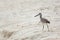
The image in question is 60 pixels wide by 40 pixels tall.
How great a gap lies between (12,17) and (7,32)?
2.23m

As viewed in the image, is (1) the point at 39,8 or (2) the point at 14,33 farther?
(1) the point at 39,8

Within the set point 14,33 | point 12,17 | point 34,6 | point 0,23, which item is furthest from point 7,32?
point 34,6

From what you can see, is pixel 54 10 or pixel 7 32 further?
pixel 54 10

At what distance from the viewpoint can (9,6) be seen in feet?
47.9

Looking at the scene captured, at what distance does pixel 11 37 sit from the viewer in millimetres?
9234

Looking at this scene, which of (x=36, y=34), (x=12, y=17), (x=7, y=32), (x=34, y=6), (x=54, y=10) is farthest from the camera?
(x=34, y=6)

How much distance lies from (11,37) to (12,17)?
274 cm

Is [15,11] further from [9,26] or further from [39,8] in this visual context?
[9,26]

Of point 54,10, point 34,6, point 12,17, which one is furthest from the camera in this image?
point 34,6

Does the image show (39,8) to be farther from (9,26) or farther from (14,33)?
(14,33)

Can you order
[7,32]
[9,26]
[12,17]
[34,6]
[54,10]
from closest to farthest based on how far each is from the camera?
[7,32], [9,26], [12,17], [54,10], [34,6]

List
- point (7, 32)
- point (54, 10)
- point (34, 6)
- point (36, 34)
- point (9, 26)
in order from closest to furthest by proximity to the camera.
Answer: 1. point (36, 34)
2. point (7, 32)
3. point (9, 26)
4. point (54, 10)
5. point (34, 6)

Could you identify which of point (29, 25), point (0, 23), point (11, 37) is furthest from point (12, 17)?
point (11, 37)

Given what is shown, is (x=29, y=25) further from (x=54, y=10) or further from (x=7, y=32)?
(x=54, y=10)
